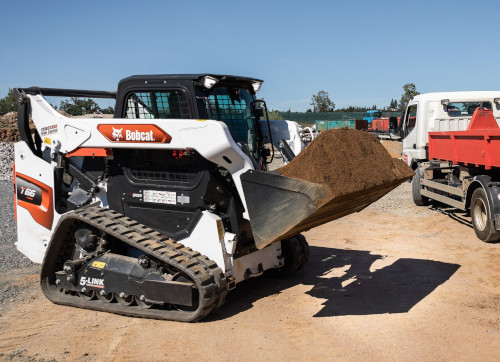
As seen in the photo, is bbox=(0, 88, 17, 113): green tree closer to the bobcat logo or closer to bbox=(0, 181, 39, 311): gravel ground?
bbox=(0, 181, 39, 311): gravel ground

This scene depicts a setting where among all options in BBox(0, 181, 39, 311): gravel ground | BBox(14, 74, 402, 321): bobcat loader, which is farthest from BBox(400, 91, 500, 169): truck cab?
BBox(0, 181, 39, 311): gravel ground

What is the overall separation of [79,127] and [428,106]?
31.1 ft

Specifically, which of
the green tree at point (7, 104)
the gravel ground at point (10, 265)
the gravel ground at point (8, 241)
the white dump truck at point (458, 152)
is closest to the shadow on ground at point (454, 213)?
the white dump truck at point (458, 152)

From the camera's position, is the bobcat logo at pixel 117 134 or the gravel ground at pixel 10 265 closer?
the bobcat logo at pixel 117 134

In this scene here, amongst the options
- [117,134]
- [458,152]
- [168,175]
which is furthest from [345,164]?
[458,152]

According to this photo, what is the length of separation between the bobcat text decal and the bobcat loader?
12 millimetres

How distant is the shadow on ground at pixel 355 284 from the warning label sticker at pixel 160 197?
4.52 feet

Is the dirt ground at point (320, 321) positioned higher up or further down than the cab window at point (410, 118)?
further down

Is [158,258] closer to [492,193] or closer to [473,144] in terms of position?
[492,193]

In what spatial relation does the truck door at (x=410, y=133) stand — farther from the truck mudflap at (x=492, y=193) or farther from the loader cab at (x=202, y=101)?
the loader cab at (x=202, y=101)

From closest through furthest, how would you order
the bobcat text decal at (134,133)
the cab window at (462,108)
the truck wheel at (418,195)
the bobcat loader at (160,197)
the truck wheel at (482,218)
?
the bobcat loader at (160,197) < the bobcat text decal at (134,133) < the truck wheel at (482,218) < the cab window at (462,108) < the truck wheel at (418,195)

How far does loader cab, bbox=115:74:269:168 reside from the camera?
575 cm

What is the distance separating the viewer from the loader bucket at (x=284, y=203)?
4855 mm

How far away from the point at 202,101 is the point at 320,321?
270cm
